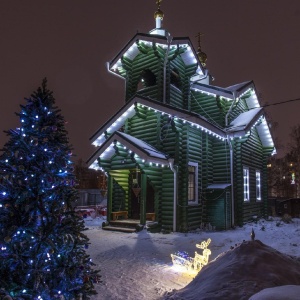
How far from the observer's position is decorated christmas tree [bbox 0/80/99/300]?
4.31m

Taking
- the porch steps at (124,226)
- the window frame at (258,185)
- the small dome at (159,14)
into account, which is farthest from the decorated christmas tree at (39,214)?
the window frame at (258,185)

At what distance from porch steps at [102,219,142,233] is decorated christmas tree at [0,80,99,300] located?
9.23 meters

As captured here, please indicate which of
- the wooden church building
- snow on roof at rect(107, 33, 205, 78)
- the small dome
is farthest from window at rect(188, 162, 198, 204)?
the small dome

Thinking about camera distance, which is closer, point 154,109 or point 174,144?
point 174,144

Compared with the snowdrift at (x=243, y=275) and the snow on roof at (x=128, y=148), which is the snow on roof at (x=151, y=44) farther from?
the snowdrift at (x=243, y=275)

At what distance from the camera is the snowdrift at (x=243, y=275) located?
4.82 meters

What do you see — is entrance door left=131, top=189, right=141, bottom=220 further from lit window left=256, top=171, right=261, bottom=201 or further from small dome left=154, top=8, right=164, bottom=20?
small dome left=154, top=8, right=164, bottom=20

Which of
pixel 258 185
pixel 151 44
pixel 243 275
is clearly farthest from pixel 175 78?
pixel 243 275

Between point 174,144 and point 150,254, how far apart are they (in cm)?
620

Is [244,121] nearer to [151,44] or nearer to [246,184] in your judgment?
[246,184]

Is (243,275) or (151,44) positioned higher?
(151,44)

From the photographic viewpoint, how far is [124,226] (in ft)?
48.9

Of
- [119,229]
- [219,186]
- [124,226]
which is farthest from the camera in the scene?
[219,186]

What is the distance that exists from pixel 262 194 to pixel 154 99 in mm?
10677
